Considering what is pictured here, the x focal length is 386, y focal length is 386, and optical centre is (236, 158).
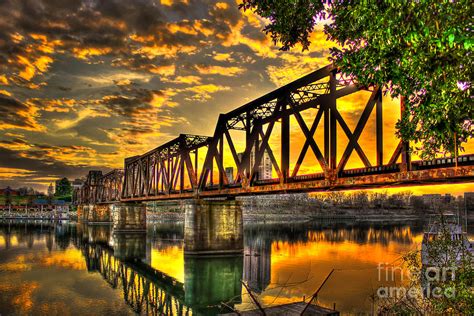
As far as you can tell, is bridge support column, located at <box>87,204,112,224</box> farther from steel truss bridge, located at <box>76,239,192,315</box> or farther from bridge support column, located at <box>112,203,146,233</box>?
steel truss bridge, located at <box>76,239,192,315</box>

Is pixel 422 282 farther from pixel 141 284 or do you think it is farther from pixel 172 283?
pixel 141 284

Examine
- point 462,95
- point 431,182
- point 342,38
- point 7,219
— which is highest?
point 342,38

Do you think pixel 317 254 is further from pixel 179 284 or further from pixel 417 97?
pixel 417 97

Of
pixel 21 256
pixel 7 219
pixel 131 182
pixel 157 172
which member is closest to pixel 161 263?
pixel 21 256

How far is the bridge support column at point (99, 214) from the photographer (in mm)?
137625

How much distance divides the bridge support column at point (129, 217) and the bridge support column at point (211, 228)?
46.1 meters

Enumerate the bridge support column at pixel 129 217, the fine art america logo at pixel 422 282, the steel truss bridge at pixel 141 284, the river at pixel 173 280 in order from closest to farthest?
1. the fine art america logo at pixel 422 282
2. the river at pixel 173 280
3. the steel truss bridge at pixel 141 284
4. the bridge support column at pixel 129 217

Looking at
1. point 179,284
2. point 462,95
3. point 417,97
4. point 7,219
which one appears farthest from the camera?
point 7,219

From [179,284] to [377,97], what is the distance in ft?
76.0

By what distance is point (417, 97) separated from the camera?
10.1 metres

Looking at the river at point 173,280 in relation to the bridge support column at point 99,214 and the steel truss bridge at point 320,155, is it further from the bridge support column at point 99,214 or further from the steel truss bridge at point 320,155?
the bridge support column at point 99,214

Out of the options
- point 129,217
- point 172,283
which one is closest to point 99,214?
point 129,217

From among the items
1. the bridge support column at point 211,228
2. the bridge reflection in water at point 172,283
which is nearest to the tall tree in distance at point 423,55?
the bridge reflection in water at point 172,283

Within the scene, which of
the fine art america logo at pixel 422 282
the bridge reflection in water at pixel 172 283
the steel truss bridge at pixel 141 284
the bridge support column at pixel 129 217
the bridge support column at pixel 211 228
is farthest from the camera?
the bridge support column at pixel 129 217
